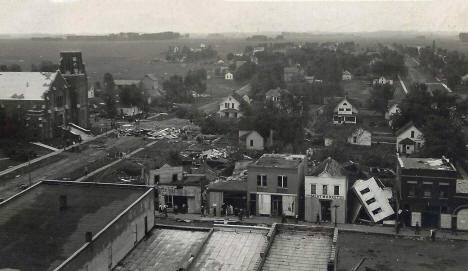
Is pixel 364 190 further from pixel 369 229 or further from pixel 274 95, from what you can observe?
pixel 274 95

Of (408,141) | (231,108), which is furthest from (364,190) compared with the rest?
(231,108)

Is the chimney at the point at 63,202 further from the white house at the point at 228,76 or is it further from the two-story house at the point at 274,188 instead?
the white house at the point at 228,76

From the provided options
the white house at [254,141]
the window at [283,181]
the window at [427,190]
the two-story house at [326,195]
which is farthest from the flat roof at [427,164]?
the white house at [254,141]

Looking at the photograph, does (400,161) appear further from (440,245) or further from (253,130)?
(253,130)

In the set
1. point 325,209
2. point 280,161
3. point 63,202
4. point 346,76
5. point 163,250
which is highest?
point 346,76

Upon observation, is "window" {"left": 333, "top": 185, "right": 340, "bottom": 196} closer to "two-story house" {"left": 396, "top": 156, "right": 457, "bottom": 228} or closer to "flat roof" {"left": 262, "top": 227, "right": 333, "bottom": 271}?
"two-story house" {"left": 396, "top": 156, "right": 457, "bottom": 228}

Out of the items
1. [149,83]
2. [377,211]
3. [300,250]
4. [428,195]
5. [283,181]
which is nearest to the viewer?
[300,250]
